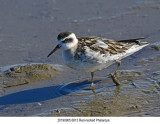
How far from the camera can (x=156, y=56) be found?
8828mm

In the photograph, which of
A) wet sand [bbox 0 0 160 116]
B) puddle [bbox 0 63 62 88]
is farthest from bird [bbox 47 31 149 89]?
puddle [bbox 0 63 62 88]

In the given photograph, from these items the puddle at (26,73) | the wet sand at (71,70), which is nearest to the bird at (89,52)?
the wet sand at (71,70)

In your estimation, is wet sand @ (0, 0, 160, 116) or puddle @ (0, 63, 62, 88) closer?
wet sand @ (0, 0, 160, 116)

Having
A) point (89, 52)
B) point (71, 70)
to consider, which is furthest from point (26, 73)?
point (89, 52)

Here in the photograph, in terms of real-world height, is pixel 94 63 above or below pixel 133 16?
below

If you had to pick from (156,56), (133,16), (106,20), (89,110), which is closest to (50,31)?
(106,20)

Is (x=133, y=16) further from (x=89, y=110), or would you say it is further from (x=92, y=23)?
(x=89, y=110)

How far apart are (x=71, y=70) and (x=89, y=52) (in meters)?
1.48

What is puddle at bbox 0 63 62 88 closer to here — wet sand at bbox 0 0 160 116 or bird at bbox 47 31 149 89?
wet sand at bbox 0 0 160 116

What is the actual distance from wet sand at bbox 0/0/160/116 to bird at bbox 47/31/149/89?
1.82 ft

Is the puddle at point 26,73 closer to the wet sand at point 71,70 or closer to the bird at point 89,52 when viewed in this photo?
the wet sand at point 71,70

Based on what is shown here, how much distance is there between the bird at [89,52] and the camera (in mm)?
7281

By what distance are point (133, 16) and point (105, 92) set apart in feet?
15.3

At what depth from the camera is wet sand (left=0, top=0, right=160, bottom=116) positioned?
693 centimetres
